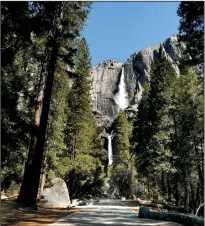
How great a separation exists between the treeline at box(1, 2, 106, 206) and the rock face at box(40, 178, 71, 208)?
2266 millimetres

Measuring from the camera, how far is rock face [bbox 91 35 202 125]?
103625mm

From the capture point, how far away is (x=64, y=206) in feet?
75.7

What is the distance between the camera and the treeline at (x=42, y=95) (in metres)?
11.4

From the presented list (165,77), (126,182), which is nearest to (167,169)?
(165,77)

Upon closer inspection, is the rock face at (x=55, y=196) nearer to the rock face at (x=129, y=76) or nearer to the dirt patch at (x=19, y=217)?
the dirt patch at (x=19, y=217)

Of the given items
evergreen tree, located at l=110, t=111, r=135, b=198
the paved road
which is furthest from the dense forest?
evergreen tree, located at l=110, t=111, r=135, b=198

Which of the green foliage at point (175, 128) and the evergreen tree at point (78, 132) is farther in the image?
the evergreen tree at point (78, 132)

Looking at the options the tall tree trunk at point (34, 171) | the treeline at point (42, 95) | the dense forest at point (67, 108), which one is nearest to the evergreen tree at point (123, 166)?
the dense forest at point (67, 108)

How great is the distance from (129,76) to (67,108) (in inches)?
2856

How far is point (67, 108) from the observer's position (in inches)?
1442

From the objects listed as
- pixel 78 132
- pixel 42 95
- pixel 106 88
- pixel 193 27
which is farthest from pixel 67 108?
pixel 106 88

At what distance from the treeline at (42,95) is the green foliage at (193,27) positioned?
6.22m

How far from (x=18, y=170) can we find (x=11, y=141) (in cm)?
1953

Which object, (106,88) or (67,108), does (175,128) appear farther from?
(106,88)
